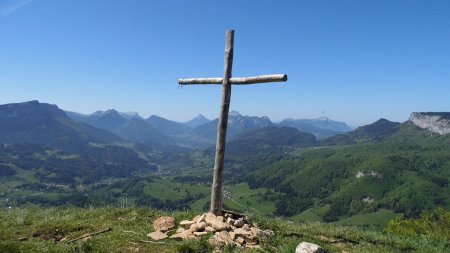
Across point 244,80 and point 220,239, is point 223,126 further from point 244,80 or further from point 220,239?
point 220,239

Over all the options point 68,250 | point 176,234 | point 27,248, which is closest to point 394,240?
Answer: point 176,234

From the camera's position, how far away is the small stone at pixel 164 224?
14.8 metres

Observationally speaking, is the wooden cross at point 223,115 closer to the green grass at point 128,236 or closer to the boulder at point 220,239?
the green grass at point 128,236

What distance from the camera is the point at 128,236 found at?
45.1 feet

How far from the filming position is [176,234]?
1407cm

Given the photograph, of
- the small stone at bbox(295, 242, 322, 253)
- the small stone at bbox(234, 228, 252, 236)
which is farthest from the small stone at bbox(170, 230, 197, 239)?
the small stone at bbox(295, 242, 322, 253)

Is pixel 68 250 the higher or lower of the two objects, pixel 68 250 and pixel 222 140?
the lower

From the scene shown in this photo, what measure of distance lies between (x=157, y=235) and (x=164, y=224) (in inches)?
47.0

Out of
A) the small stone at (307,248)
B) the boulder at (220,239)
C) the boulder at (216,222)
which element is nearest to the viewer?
the small stone at (307,248)

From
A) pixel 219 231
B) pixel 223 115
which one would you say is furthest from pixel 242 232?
pixel 223 115

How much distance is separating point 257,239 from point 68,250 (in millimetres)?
6002

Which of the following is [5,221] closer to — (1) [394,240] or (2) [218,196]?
(2) [218,196]

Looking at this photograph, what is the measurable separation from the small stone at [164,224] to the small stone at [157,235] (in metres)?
0.49

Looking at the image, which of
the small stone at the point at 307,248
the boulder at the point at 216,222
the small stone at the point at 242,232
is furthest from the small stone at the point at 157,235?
the small stone at the point at 307,248
